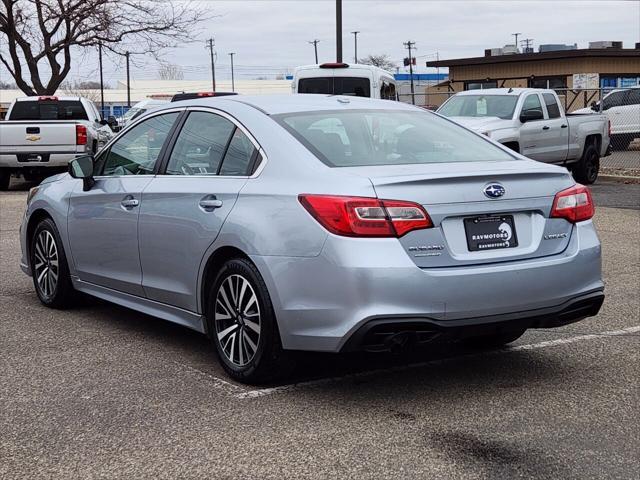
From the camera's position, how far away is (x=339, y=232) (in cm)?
474

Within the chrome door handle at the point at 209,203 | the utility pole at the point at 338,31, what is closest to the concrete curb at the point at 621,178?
the utility pole at the point at 338,31

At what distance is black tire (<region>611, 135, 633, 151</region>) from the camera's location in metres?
28.8

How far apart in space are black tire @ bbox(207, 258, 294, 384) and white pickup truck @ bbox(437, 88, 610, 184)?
1163 centimetres

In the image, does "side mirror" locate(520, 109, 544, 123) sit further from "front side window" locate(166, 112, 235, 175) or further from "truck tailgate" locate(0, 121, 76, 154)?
"front side window" locate(166, 112, 235, 175)

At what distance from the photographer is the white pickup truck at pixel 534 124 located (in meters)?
17.5

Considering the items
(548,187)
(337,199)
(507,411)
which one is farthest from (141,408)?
(548,187)

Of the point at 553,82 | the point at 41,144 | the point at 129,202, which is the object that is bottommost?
the point at 129,202

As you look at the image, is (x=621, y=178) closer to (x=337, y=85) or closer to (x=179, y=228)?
(x=337, y=85)

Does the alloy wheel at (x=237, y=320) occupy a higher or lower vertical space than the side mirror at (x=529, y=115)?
lower

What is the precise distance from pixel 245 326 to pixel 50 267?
2.74 metres

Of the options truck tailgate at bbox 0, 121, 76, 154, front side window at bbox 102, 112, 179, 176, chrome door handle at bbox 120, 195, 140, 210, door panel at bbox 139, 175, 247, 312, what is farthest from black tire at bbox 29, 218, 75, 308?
truck tailgate at bbox 0, 121, 76, 154

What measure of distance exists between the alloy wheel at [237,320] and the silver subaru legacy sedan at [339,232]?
11 millimetres

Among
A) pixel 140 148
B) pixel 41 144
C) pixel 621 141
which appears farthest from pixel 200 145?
pixel 621 141

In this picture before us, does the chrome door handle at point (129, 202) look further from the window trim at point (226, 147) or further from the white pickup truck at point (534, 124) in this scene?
the white pickup truck at point (534, 124)
